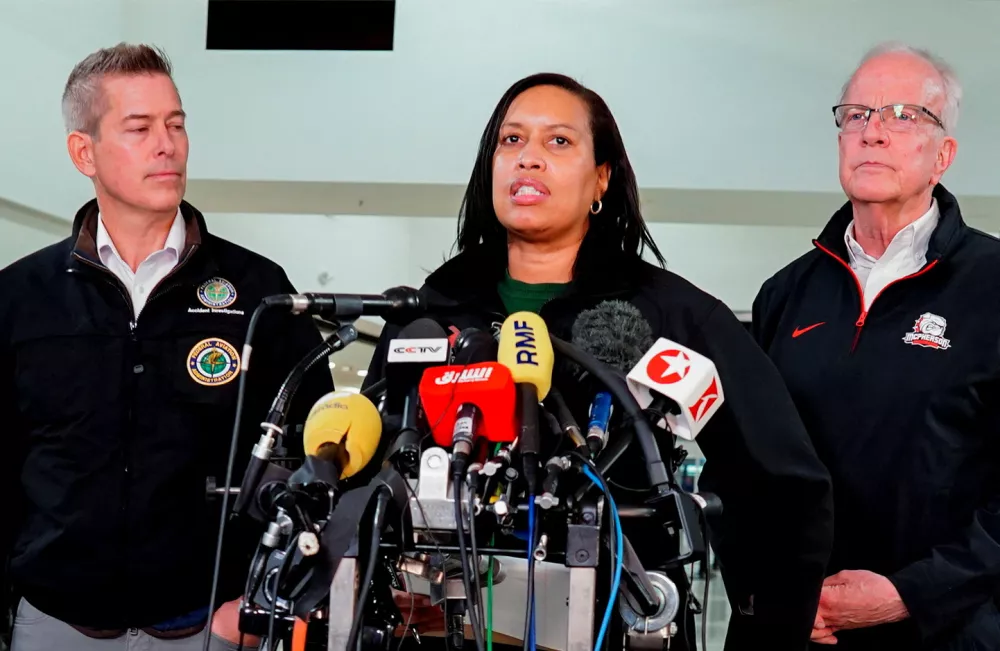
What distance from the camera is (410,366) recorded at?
60.4 inches

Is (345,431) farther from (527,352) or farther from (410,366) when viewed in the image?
(527,352)

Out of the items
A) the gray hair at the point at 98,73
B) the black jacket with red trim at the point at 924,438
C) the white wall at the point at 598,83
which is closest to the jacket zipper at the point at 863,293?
the black jacket with red trim at the point at 924,438

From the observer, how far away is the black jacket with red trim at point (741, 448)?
1883 millimetres

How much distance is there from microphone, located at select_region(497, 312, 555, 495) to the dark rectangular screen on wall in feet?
13.7

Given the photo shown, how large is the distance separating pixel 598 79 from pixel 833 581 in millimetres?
3548

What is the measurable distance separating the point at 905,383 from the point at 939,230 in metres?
0.35

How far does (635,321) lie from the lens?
194cm

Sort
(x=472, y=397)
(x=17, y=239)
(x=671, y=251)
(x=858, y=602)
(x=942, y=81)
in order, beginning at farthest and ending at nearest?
(x=671, y=251) < (x=17, y=239) < (x=942, y=81) < (x=858, y=602) < (x=472, y=397)

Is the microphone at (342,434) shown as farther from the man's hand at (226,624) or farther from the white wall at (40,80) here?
the white wall at (40,80)

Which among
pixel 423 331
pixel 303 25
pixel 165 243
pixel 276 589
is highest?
pixel 303 25

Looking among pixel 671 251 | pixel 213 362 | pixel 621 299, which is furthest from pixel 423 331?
pixel 671 251

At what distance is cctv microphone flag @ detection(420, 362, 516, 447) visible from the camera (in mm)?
1381

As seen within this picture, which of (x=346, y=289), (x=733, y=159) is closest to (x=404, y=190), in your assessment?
(x=733, y=159)

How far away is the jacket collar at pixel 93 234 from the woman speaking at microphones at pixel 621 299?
57 cm
